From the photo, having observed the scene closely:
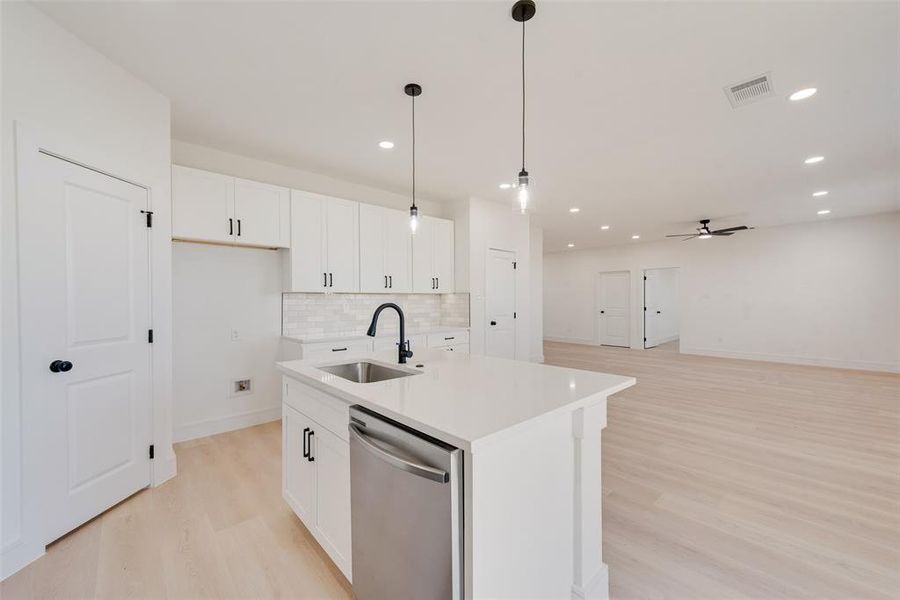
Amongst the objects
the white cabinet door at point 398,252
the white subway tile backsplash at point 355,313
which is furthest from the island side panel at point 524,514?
the white cabinet door at point 398,252

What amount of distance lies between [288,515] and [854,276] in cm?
916

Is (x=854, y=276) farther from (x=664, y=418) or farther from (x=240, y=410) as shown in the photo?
(x=240, y=410)

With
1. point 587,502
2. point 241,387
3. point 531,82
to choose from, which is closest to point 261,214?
point 241,387

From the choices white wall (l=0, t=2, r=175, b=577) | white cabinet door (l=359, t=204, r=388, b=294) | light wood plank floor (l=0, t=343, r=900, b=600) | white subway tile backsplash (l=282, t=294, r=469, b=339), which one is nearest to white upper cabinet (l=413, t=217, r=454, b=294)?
white subway tile backsplash (l=282, t=294, r=469, b=339)

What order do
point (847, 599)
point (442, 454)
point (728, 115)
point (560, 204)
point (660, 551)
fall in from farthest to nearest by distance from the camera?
point (560, 204) < point (728, 115) < point (660, 551) < point (847, 599) < point (442, 454)

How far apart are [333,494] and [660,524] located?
183cm

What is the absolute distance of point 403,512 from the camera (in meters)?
1.22

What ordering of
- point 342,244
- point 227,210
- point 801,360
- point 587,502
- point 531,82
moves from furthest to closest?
point 801,360
point 342,244
point 227,210
point 531,82
point 587,502

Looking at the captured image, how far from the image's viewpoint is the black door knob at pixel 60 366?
1944mm

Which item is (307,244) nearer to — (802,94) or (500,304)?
(500,304)

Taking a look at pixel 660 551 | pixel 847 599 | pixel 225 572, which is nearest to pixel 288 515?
pixel 225 572

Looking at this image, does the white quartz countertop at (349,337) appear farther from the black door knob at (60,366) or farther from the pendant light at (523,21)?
the pendant light at (523,21)

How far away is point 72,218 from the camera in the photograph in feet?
6.75

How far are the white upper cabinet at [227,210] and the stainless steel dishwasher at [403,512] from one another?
2.64 m
